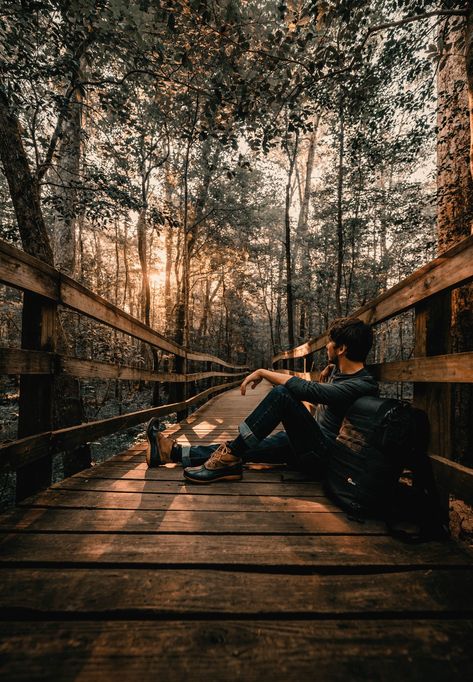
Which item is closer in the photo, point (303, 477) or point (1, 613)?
point (1, 613)

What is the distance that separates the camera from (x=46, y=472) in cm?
194

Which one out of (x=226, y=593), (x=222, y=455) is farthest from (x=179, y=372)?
(x=226, y=593)

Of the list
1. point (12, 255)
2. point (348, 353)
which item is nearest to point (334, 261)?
point (348, 353)

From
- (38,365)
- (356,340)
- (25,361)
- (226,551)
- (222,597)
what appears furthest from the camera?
(356,340)

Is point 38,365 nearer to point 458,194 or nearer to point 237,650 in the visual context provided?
point 237,650

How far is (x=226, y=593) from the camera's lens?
1.12m

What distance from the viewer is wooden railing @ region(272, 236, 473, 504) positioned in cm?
144

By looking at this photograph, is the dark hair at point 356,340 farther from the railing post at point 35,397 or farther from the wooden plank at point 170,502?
the railing post at point 35,397

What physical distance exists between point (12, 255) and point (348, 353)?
1994 mm

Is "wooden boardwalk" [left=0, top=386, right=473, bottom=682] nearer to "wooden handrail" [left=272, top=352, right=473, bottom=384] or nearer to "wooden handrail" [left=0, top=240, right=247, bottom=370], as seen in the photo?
"wooden handrail" [left=272, top=352, right=473, bottom=384]

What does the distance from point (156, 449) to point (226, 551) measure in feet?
4.55

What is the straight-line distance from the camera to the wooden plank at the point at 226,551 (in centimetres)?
128

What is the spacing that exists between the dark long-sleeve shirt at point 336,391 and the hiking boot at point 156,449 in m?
1.18

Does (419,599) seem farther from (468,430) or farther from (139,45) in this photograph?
(139,45)
